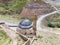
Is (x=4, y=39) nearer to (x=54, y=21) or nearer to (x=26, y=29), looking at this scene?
(x=26, y=29)

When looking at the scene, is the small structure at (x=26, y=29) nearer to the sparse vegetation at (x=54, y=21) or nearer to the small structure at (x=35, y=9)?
the sparse vegetation at (x=54, y=21)

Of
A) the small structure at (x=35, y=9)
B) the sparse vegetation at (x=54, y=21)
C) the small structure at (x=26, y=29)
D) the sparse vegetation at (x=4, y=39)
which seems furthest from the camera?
the small structure at (x=35, y=9)

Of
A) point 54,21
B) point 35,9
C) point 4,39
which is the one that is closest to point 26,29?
point 4,39

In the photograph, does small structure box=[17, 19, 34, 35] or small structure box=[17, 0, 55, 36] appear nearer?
small structure box=[17, 19, 34, 35]

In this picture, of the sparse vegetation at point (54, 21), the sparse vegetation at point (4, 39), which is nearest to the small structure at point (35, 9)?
the sparse vegetation at point (54, 21)

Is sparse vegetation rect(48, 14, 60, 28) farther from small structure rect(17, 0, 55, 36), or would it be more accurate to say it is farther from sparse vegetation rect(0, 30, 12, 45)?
sparse vegetation rect(0, 30, 12, 45)

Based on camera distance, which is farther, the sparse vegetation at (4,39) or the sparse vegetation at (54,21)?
the sparse vegetation at (54,21)

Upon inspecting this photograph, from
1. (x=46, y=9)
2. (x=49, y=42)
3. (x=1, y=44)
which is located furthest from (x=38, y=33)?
(x=46, y=9)

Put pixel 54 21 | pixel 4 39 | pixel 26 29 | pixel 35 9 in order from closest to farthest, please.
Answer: pixel 4 39
pixel 26 29
pixel 54 21
pixel 35 9

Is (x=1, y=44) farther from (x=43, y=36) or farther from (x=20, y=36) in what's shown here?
(x=43, y=36)

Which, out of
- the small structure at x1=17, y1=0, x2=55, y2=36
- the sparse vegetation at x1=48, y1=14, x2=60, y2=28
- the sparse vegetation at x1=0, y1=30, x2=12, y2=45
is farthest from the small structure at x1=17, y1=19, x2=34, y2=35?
the small structure at x1=17, y1=0, x2=55, y2=36

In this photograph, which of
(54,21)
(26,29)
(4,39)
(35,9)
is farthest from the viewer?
(35,9)

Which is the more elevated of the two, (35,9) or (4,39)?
(35,9)

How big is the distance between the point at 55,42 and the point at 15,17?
909cm
